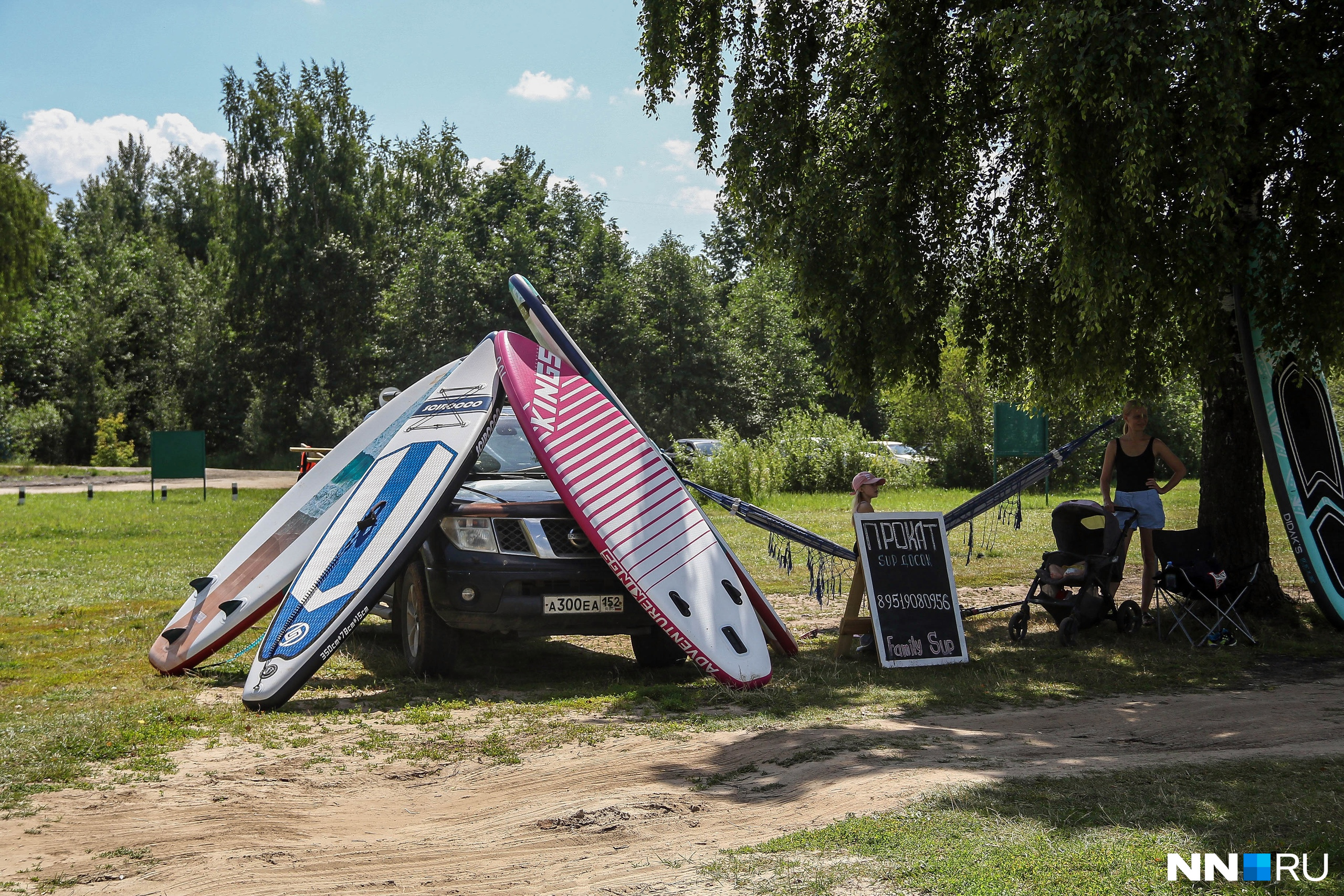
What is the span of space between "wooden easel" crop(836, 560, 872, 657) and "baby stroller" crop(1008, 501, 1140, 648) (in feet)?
5.12

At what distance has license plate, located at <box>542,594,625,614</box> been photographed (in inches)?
269

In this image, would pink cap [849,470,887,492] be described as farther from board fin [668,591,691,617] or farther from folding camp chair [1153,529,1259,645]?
folding camp chair [1153,529,1259,645]

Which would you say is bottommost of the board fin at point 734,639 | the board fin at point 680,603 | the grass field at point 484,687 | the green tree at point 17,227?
the grass field at point 484,687

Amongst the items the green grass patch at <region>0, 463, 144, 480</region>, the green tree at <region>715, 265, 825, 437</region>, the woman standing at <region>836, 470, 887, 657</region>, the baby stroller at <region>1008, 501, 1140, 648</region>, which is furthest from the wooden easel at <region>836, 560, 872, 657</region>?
the green grass patch at <region>0, 463, 144, 480</region>

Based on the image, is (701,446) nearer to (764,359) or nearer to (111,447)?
(764,359)

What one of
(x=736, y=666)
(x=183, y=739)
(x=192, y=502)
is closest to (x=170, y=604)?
(x=183, y=739)

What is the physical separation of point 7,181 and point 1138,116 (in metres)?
38.1

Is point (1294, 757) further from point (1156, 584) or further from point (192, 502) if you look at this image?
point (192, 502)

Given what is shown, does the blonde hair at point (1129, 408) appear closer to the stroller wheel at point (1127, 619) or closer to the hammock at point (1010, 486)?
the hammock at point (1010, 486)

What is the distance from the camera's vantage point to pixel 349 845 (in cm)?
411

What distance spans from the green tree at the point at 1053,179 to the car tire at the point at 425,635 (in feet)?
14.6

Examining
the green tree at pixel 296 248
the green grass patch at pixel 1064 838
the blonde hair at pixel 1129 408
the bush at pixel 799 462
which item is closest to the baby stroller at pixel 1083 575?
the blonde hair at pixel 1129 408

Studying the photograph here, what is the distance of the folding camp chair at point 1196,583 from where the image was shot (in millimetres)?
8391

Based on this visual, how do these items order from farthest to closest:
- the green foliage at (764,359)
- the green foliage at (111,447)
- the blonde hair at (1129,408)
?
the green foliage at (111,447), the green foliage at (764,359), the blonde hair at (1129,408)
